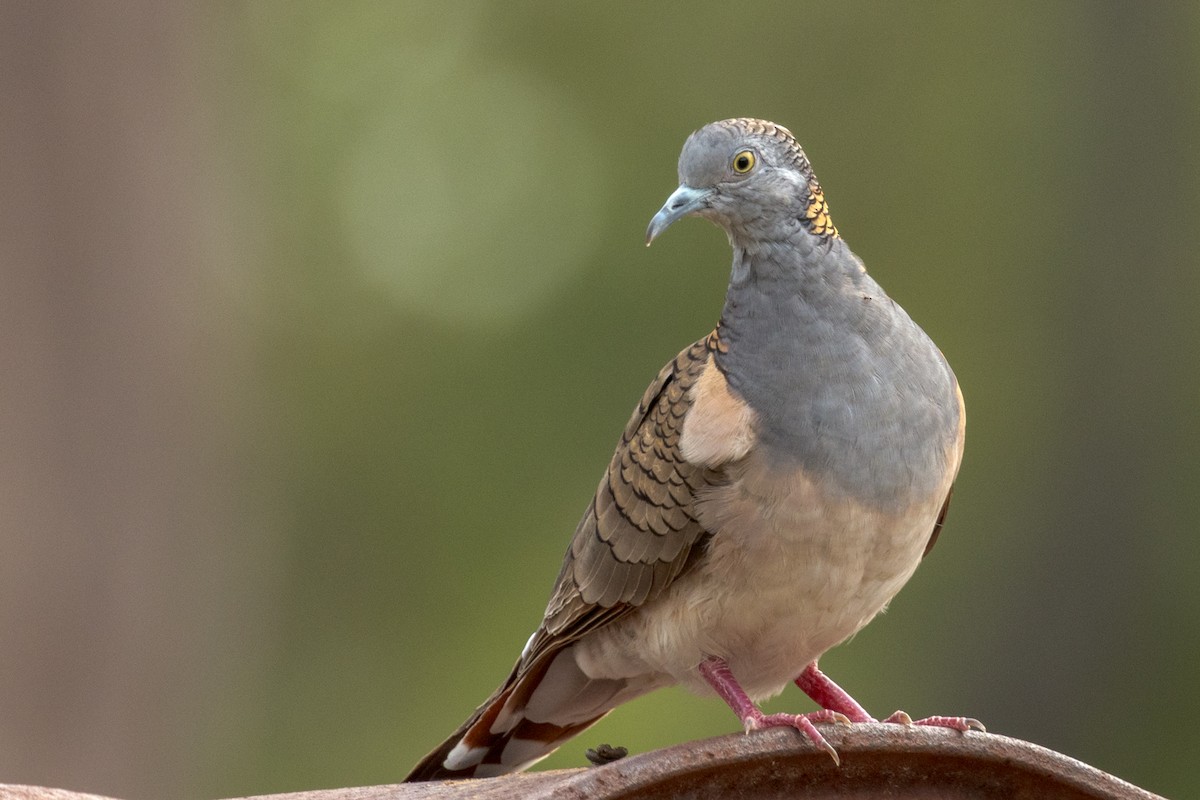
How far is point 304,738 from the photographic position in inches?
337

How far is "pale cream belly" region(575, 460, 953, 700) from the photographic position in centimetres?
273

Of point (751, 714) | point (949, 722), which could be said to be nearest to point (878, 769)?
point (949, 722)

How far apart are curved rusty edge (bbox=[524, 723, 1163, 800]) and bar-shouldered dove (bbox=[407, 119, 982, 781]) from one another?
1.06 feet

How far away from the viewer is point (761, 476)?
9.01 ft

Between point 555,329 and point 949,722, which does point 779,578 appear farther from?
point 555,329

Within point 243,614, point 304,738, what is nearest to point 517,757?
point 243,614

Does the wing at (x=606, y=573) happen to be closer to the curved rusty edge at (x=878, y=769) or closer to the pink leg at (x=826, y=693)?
the pink leg at (x=826, y=693)

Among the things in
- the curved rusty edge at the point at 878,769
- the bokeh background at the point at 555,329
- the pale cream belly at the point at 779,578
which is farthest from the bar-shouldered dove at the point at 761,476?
the bokeh background at the point at 555,329

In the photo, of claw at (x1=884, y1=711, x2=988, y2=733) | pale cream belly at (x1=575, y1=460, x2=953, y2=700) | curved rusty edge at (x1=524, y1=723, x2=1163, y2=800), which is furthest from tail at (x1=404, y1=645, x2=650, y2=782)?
curved rusty edge at (x1=524, y1=723, x2=1163, y2=800)

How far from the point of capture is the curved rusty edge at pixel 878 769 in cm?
213

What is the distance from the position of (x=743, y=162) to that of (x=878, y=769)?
123 cm

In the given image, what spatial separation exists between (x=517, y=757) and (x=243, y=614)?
13.9 ft

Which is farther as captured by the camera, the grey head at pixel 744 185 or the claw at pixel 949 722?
the grey head at pixel 744 185

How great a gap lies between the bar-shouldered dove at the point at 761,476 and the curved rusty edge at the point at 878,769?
0.32 meters
